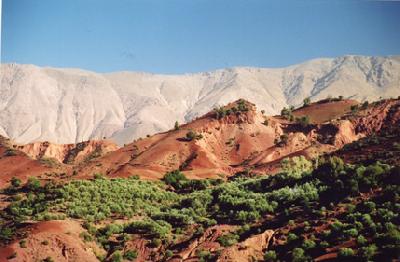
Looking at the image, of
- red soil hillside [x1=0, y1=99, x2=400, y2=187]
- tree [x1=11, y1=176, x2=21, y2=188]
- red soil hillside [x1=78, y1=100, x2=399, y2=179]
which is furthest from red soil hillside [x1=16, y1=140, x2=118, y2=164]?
tree [x1=11, y1=176, x2=21, y2=188]

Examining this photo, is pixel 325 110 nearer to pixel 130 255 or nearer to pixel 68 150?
pixel 68 150

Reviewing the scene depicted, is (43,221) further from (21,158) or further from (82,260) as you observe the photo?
(21,158)

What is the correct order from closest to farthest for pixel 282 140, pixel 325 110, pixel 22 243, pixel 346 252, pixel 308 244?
pixel 346 252
pixel 308 244
pixel 22 243
pixel 282 140
pixel 325 110

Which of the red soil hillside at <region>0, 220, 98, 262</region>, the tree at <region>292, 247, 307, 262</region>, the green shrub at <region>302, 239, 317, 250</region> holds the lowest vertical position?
the red soil hillside at <region>0, 220, 98, 262</region>

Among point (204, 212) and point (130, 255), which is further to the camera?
point (204, 212)

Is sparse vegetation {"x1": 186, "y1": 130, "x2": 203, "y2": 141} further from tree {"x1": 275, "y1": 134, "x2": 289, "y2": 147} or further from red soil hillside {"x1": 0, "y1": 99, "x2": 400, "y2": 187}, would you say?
tree {"x1": 275, "y1": 134, "x2": 289, "y2": 147}

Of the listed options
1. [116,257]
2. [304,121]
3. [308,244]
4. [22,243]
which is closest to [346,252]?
[308,244]

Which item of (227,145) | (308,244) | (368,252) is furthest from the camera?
(227,145)

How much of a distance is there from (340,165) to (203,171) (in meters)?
25.1

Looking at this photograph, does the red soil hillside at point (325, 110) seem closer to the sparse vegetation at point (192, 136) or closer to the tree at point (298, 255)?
the sparse vegetation at point (192, 136)

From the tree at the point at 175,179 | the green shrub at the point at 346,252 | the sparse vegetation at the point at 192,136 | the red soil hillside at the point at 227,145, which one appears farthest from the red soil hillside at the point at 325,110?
the green shrub at the point at 346,252

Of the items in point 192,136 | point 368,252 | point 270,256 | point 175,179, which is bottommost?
point 175,179

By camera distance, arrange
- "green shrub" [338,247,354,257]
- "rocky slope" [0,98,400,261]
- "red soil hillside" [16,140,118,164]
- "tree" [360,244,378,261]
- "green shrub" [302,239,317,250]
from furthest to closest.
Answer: "red soil hillside" [16,140,118,164]
"rocky slope" [0,98,400,261]
"green shrub" [302,239,317,250]
"green shrub" [338,247,354,257]
"tree" [360,244,378,261]

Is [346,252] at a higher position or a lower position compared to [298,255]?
higher
